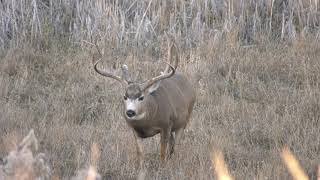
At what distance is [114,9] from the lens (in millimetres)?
11320

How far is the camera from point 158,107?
22.1 ft

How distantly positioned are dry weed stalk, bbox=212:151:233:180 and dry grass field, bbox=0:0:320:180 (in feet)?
0.28

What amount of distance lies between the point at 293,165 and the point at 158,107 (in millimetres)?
1458

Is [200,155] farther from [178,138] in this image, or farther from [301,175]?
[301,175]

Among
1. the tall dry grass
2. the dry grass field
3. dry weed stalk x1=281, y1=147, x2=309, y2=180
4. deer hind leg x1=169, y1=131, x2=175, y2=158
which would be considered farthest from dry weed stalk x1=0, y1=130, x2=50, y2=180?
the tall dry grass

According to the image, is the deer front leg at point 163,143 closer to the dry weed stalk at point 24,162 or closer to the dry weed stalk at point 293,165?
the dry weed stalk at point 293,165

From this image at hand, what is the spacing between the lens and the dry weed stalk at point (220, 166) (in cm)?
617

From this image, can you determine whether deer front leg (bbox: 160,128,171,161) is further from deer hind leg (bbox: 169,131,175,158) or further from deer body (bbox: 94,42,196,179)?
deer hind leg (bbox: 169,131,175,158)

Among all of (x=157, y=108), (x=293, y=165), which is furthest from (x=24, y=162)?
(x=293, y=165)

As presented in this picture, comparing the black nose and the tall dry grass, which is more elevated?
the black nose

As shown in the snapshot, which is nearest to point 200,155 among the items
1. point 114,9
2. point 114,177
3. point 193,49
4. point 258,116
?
point 114,177

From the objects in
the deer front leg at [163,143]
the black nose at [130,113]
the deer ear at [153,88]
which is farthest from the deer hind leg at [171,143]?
the black nose at [130,113]

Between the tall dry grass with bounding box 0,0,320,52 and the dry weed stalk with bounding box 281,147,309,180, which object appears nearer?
the dry weed stalk with bounding box 281,147,309,180

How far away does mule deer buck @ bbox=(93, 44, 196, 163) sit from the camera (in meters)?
6.34
